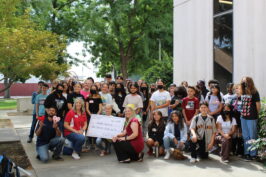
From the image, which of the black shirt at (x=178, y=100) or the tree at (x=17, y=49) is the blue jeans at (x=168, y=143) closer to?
the black shirt at (x=178, y=100)

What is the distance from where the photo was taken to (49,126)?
7.04 m

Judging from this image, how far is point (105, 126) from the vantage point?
773cm

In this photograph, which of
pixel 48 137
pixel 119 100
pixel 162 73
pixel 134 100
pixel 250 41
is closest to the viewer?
pixel 48 137

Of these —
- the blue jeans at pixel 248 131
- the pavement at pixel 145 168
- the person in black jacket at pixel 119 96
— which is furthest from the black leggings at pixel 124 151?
the blue jeans at pixel 248 131

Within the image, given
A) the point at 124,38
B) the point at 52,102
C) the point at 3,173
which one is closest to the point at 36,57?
the point at 52,102

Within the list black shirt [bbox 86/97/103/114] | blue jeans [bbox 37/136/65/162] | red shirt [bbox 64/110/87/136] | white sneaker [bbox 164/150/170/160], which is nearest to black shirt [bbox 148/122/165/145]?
white sneaker [bbox 164/150/170/160]

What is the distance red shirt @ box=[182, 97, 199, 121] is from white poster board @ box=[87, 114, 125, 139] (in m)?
1.63

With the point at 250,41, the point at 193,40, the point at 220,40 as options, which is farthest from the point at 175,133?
the point at 193,40

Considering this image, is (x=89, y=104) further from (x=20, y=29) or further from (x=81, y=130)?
(x=20, y=29)

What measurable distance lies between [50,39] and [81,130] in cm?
437

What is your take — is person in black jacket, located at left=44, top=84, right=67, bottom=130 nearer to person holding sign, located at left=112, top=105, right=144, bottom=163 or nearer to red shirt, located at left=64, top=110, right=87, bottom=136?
red shirt, located at left=64, top=110, right=87, bottom=136

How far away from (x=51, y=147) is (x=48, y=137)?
0.27 metres

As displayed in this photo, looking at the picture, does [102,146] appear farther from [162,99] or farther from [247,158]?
[247,158]

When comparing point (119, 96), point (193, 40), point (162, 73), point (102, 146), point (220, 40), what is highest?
point (193, 40)
